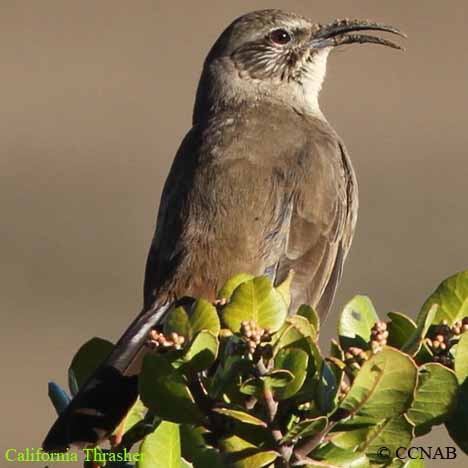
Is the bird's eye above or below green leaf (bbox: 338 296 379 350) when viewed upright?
above

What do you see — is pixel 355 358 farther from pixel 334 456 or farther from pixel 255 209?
pixel 255 209

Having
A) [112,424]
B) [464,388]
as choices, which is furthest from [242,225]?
[464,388]

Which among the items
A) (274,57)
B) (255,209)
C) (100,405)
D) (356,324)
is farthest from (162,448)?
(274,57)

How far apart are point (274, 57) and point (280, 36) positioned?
→ 0.47 ft

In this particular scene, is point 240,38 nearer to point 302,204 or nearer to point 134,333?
point 302,204

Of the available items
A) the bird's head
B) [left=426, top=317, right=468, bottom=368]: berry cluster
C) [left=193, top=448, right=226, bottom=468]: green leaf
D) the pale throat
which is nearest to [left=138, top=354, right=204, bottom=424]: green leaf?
[left=193, top=448, right=226, bottom=468]: green leaf

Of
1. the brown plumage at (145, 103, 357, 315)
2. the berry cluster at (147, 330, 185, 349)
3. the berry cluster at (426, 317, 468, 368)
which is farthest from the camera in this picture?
the brown plumage at (145, 103, 357, 315)

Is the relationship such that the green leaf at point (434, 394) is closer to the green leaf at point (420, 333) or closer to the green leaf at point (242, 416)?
the green leaf at point (420, 333)

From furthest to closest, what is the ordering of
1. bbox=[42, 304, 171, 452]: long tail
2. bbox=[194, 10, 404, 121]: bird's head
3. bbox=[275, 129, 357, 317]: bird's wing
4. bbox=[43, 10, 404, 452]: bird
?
bbox=[194, 10, 404, 121]: bird's head
bbox=[275, 129, 357, 317]: bird's wing
bbox=[43, 10, 404, 452]: bird
bbox=[42, 304, 171, 452]: long tail

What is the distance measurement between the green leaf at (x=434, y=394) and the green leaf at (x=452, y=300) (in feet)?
1.32

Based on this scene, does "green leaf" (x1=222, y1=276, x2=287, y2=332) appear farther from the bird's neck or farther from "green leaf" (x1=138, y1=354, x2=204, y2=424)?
the bird's neck

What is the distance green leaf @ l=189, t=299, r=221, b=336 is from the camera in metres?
3.53

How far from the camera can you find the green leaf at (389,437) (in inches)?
135

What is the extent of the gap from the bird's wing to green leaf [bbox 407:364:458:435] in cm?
209
